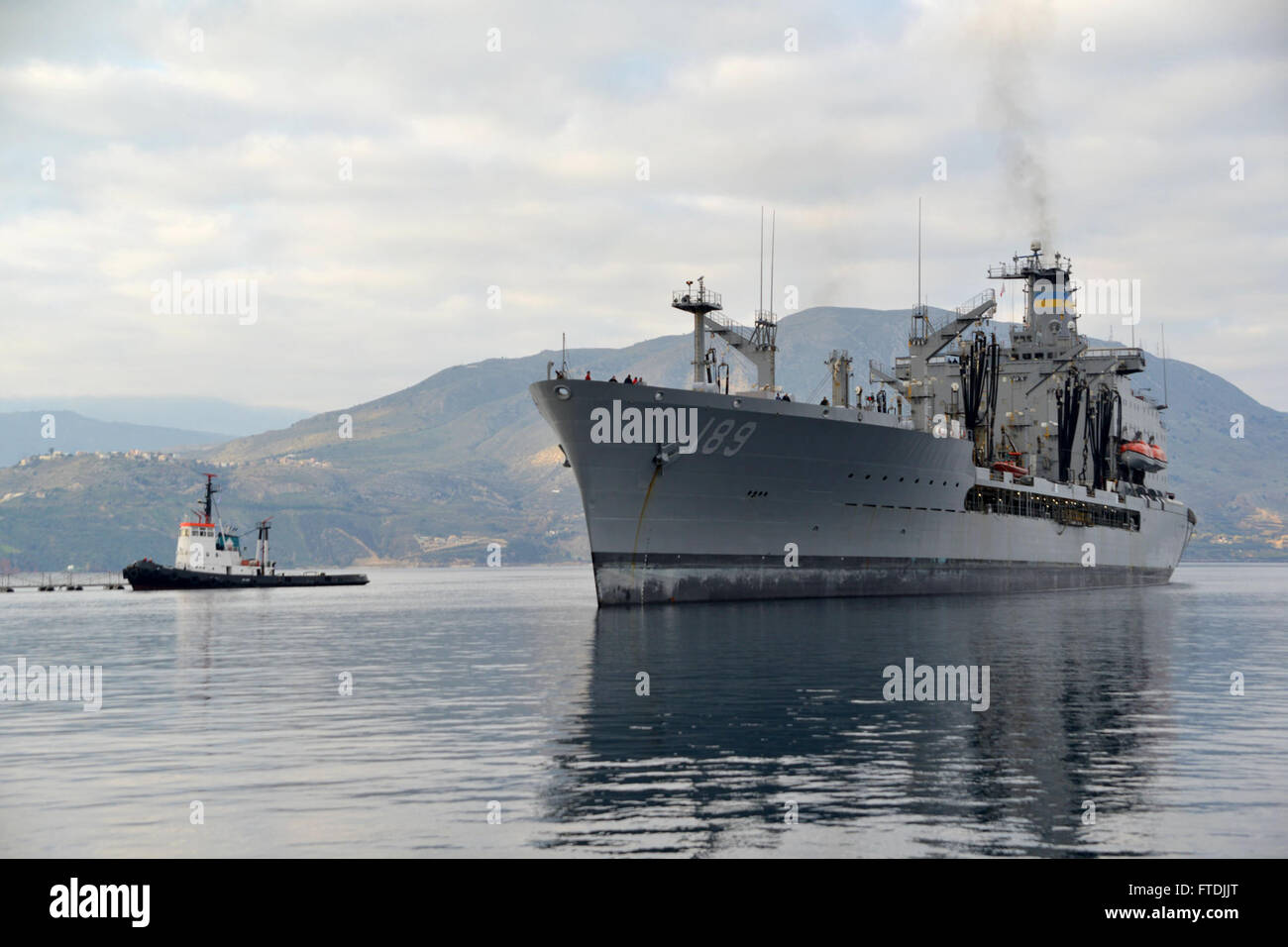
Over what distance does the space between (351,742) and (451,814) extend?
19.5 ft

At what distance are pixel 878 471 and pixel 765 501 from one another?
302 inches

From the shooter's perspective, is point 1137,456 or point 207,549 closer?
point 1137,456

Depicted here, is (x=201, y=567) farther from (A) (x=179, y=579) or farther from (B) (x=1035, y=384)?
(B) (x=1035, y=384)

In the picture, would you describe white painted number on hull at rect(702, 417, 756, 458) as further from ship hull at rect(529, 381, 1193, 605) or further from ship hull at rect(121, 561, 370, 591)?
ship hull at rect(121, 561, 370, 591)

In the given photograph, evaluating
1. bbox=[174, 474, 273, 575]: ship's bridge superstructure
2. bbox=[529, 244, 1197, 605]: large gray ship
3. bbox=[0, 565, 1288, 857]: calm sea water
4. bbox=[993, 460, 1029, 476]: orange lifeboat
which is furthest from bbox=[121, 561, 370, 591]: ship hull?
bbox=[0, 565, 1288, 857]: calm sea water

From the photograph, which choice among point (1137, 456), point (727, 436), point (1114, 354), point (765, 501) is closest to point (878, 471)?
point (765, 501)

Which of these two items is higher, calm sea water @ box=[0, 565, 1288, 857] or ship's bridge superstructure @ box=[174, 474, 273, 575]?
ship's bridge superstructure @ box=[174, 474, 273, 575]

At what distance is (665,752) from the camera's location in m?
18.0

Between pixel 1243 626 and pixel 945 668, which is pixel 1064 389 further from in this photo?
pixel 945 668

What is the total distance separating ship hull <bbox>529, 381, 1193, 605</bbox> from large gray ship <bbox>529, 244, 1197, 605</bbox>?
9 centimetres

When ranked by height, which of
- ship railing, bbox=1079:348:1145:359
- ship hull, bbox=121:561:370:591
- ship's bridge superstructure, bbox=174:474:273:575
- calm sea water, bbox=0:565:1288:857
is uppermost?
ship railing, bbox=1079:348:1145:359

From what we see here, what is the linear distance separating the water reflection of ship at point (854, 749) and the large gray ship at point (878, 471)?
1233 cm

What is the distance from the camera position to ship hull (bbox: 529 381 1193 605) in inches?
1874
